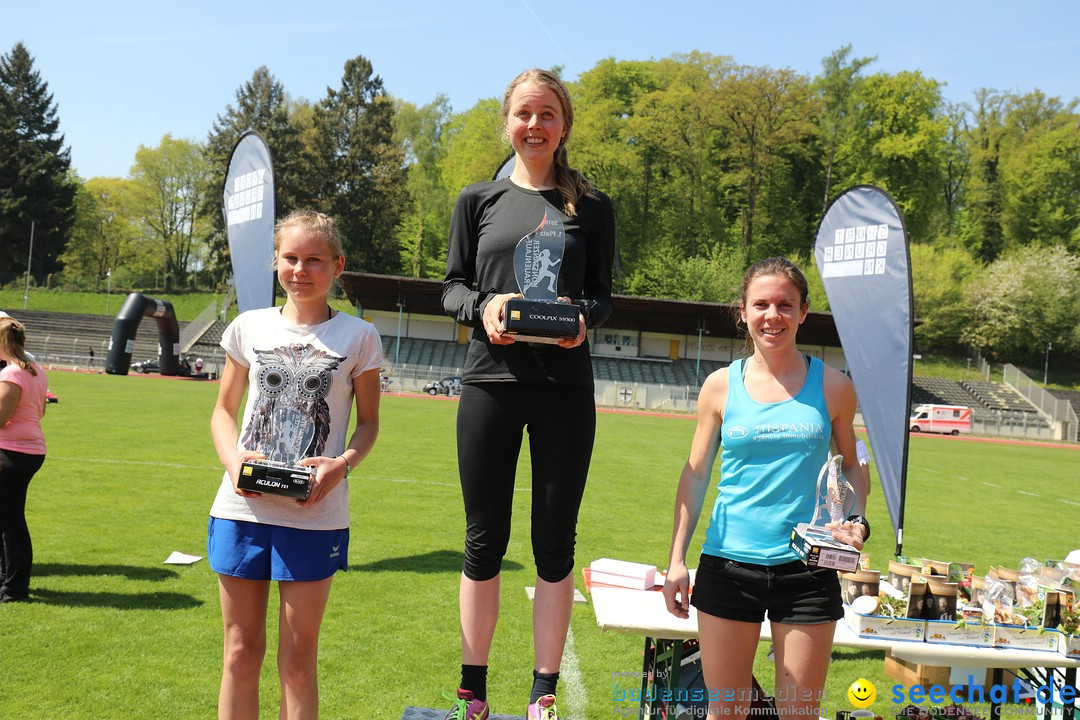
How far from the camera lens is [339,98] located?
63.5 m

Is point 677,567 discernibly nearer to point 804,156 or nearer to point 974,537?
point 974,537

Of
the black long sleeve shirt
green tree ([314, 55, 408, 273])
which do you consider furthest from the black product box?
green tree ([314, 55, 408, 273])

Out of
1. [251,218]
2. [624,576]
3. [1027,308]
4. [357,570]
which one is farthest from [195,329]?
[1027,308]

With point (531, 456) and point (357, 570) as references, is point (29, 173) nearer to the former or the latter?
point (357, 570)

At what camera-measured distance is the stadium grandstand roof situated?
41.1 m

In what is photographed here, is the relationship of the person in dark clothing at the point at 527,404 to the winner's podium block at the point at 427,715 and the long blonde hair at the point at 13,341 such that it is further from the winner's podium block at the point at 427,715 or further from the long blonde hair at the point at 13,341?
the long blonde hair at the point at 13,341

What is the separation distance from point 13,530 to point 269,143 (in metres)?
62.1

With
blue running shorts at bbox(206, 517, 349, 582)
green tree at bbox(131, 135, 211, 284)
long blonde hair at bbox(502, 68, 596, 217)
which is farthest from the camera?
green tree at bbox(131, 135, 211, 284)

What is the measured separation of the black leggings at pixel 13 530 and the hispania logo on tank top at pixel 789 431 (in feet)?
15.4

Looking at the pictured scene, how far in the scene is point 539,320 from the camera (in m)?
2.51

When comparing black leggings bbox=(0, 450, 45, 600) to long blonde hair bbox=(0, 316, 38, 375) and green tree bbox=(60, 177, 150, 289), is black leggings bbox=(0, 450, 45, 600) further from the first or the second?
green tree bbox=(60, 177, 150, 289)

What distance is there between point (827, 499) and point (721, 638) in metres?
0.57

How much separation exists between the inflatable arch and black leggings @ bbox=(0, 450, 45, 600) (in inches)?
847

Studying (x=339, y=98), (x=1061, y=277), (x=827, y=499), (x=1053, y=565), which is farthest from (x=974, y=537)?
(x=339, y=98)
